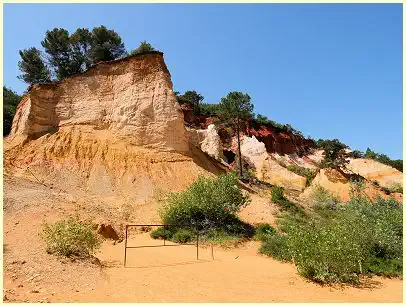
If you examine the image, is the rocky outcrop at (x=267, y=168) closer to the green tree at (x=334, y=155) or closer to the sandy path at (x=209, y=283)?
the green tree at (x=334, y=155)

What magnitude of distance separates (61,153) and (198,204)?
11323mm

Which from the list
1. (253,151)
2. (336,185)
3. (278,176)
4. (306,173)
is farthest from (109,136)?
(306,173)

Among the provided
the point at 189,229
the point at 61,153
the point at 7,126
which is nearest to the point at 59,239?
the point at 189,229

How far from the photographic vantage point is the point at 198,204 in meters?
17.7

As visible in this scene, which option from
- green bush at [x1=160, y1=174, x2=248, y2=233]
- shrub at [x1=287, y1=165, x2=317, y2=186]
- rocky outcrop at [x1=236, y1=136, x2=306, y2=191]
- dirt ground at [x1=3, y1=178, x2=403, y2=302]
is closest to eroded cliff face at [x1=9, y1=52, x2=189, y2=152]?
green bush at [x1=160, y1=174, x2=248, y2=233]

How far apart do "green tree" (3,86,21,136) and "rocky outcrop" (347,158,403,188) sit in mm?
44395

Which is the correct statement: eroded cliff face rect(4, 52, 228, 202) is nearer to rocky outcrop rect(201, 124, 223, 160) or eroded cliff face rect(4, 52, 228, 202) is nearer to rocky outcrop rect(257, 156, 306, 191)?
rocky outcrop rect(201, 124, 223, 160)

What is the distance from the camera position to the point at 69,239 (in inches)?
411

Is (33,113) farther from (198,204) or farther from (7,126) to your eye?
(198,204)

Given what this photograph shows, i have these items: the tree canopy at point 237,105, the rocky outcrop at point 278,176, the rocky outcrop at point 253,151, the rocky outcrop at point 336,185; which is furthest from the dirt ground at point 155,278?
the rocky outcrop at point 253,151

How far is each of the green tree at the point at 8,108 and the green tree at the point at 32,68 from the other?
105 inches

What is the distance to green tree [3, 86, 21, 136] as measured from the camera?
31.9 m

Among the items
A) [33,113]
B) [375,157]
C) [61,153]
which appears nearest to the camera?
[61,153]

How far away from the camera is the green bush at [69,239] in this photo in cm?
1030
